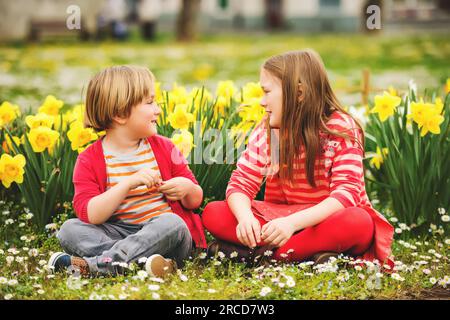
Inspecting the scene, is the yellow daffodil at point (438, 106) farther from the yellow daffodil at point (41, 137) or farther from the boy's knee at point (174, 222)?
the yellow daffodil at point (41, 137)

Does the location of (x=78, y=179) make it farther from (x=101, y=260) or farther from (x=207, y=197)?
(x=207, y=197)

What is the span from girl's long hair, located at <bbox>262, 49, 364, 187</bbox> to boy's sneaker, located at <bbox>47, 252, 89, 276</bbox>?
90 centimetres

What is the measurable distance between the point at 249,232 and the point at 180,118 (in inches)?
30.9

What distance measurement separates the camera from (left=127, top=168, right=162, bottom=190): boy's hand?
2.98 m

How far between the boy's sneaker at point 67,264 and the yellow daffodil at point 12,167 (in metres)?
0.54

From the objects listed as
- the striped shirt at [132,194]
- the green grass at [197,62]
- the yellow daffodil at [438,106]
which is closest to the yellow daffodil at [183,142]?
the striped shirt at [132,194]

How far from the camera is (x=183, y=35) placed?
2245 centimetres

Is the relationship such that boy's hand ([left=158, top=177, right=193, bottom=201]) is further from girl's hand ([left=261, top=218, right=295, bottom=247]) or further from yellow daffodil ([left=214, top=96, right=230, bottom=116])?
yellow daffodil ([left=214, top=96, right=230, bottom=116])

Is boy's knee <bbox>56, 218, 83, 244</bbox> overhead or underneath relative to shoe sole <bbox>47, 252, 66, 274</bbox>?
overhead

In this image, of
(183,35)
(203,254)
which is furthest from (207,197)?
(183,35)

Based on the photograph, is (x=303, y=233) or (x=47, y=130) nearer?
(x=303, y=233)

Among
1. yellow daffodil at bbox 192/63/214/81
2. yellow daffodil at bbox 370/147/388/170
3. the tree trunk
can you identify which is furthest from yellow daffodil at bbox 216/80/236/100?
the tree trunk
